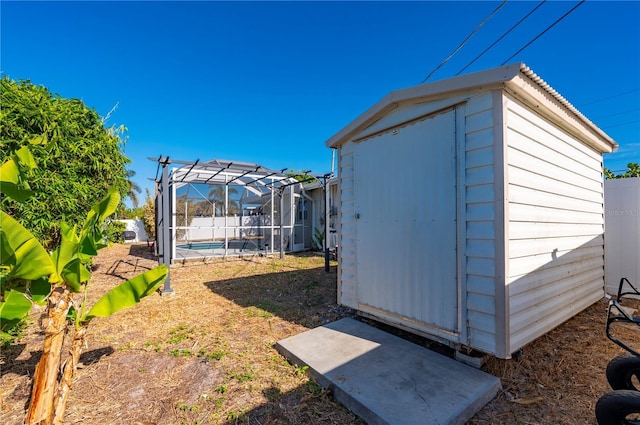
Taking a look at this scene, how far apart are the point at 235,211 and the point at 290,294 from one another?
368 inches

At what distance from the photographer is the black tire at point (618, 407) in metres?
1.63

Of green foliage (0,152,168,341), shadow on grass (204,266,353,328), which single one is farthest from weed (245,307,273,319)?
green foliage (0,152,168,341)

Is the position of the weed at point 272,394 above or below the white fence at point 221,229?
below

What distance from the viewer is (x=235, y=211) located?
13.8 metres

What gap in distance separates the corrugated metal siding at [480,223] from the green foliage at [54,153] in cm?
536

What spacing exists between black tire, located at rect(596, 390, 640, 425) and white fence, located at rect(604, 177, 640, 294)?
466 cm

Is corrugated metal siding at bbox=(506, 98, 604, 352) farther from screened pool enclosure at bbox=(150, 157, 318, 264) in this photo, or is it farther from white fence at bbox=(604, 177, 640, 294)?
screened pool enclosure at bbox=(150, 157, 318, 264)

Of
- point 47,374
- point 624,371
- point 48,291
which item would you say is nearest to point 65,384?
point 47,374

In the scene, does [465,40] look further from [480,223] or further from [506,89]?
[480,223]

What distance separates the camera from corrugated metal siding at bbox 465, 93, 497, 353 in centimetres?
237

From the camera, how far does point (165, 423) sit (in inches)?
77.6

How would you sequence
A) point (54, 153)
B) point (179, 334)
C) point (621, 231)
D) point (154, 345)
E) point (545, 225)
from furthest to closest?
point (621, 231) < point (54, 153) < point (179, 334) < point (154, 345) < point (545, 225)

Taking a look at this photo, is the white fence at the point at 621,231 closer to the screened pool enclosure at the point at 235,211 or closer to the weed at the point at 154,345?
the weed at the point at 154,345

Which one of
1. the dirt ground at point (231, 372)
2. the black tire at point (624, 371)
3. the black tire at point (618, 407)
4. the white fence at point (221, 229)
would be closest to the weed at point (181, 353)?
the dirt ground at point (231, 372)
